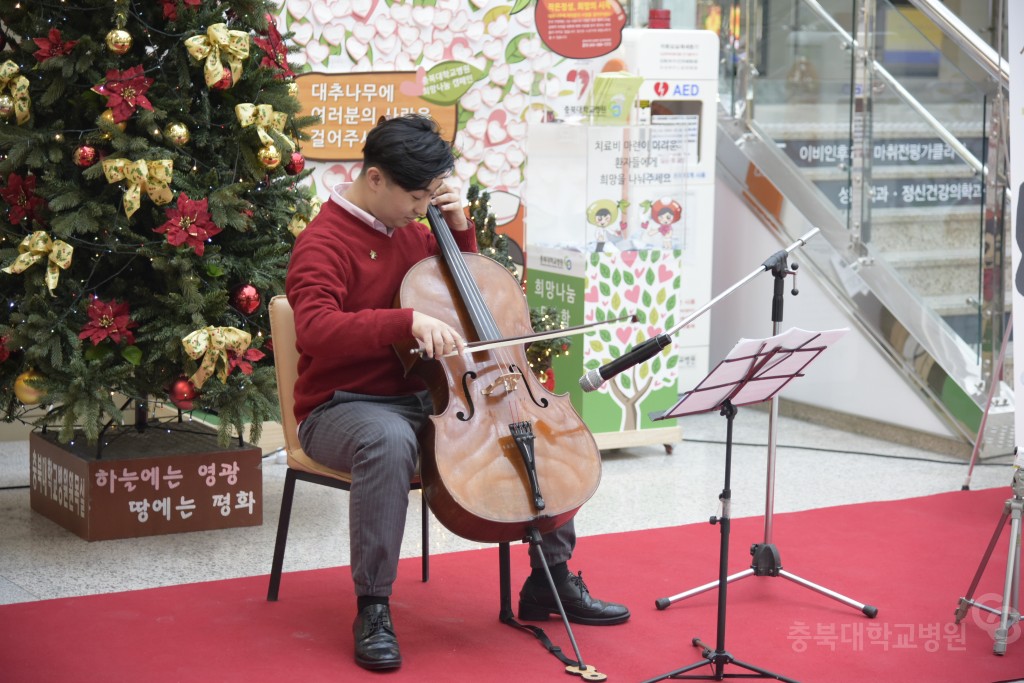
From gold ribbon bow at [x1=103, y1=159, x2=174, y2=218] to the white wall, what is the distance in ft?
7.92

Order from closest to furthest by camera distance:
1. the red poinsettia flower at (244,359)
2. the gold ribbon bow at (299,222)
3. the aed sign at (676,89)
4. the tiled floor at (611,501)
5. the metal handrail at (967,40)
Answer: the tiled floor at (611,501) → the red poinsettia flower at (244,359) → the gold ribbon bow at (299,222) → the metal handrail at (967,40) → the aed sign at (676,89)

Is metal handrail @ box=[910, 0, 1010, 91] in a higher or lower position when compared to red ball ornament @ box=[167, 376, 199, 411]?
higher

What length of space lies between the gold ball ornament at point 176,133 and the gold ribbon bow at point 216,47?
0.45ft

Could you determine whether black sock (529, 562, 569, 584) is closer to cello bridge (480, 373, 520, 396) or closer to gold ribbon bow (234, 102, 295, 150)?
cello bridge (480, 373, 520, 396)

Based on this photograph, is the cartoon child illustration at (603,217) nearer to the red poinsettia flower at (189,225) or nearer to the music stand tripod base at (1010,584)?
the red poinsettia flower at (189,225)

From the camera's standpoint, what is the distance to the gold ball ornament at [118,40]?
10.8 ft

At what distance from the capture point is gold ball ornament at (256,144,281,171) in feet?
11.4

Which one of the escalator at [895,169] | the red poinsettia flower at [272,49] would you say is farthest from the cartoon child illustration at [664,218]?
the red poinsettia flower at [272,49]

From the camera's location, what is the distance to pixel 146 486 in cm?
355

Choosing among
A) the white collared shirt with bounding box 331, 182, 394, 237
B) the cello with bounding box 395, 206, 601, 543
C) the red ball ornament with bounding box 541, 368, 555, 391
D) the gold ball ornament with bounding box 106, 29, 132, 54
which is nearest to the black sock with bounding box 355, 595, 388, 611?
the cello with bounding box 395, 206, 601, 543

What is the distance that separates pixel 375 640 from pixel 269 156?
145 cm

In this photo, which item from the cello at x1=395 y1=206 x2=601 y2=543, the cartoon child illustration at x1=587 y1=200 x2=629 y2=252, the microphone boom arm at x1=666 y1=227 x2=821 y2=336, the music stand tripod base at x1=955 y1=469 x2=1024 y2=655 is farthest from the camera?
the cartoon child illustration at x1=587 y1=200 x2=629 y2=252

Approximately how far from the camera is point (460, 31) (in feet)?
15.7

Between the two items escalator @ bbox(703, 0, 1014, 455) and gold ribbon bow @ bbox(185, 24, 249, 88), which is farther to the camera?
escalator @ bbox(703, 0, 1014, 455)
